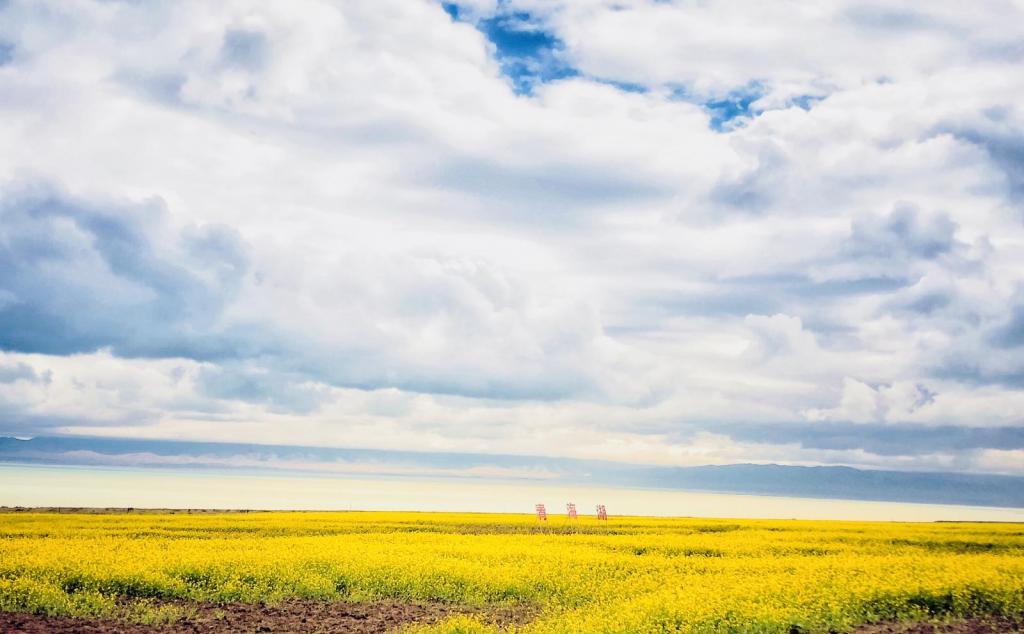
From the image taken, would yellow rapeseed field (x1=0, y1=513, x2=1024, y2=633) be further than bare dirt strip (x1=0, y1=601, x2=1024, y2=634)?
Yes

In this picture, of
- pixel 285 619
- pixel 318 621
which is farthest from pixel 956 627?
pixel 285 619

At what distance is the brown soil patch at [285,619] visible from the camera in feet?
65.7

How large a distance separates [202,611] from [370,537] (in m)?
20.4

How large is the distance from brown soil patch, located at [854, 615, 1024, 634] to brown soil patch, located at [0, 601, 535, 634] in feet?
31.1

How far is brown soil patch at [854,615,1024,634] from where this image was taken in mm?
19562

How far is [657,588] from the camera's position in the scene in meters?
25.7

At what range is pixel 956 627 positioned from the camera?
20141 millimetres

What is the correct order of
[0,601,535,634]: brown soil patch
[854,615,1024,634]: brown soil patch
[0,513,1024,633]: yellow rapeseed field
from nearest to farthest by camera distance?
[854,615,1024,634]: brown soil patch, [0,601,535,634]: brown soil patch, [0,513,1024,633]: yellow rapeseed field

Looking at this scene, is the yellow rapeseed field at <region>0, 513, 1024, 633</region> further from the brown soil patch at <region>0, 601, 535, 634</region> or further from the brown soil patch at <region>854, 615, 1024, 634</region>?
the brown soil patch at <region>0, 601, 535, 634</region>

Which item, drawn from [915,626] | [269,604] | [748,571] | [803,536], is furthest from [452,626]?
[803,536]

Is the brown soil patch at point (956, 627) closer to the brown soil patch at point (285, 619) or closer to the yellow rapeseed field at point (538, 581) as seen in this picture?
the yellow rapeseed field at point (538, 581)

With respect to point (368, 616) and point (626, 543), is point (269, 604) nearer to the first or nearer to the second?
point (368, 616)

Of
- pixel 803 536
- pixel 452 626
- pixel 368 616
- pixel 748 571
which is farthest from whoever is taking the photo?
pixel 803 536

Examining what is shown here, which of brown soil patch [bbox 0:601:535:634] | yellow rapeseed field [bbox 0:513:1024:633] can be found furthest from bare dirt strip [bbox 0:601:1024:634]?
yellow rapeseed field [bbox 0:513:1024:633]
